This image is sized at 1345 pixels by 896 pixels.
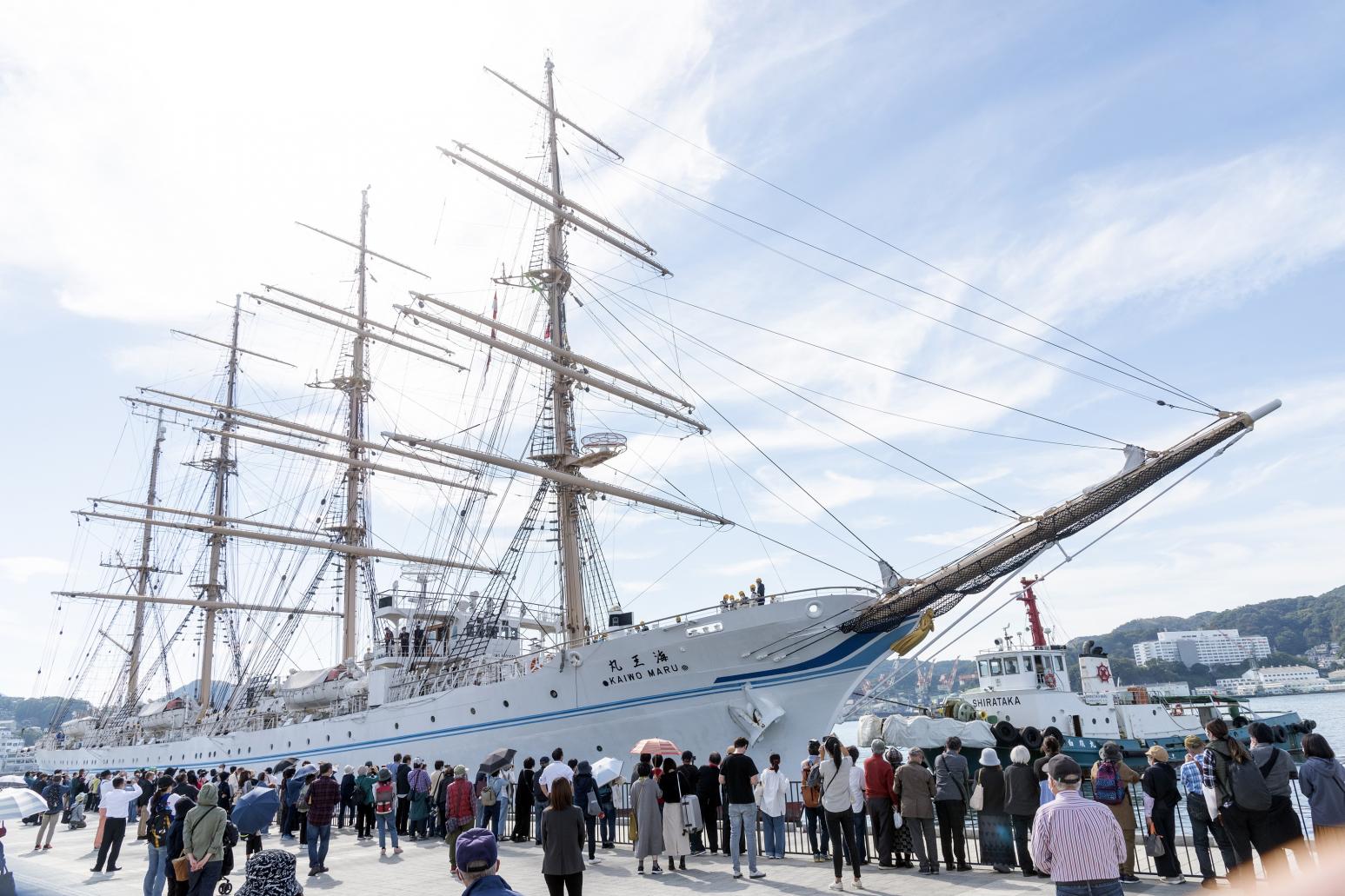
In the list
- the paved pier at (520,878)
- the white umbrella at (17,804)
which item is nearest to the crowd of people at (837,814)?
the paved pier at (520,878)

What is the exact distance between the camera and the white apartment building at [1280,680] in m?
128

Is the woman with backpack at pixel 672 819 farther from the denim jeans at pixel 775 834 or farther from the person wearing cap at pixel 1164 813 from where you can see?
the person wearing cap at pixel 1164 813

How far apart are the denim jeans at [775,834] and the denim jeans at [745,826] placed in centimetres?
60

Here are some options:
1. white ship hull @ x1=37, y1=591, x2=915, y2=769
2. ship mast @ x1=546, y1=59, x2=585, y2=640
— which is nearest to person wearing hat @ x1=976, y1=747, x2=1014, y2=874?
white ship hull @ x1=37, y1=591, x2=915, y2=769

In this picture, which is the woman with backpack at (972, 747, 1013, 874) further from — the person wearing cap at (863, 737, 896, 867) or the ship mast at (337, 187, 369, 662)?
the ship mast at (337, 187, 369, 662)

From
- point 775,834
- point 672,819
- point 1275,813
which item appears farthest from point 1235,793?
point 672,819

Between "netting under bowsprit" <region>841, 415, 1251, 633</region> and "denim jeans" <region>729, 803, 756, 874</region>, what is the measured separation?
26.8 feet

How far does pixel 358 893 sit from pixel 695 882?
4075 mm

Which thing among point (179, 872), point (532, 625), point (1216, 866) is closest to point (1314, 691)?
point (532, 625)

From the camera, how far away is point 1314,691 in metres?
133

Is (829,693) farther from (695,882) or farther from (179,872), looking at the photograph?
(179,872)

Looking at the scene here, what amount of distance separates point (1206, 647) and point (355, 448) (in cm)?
16527

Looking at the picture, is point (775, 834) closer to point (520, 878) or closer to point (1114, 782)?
point (520, 878)

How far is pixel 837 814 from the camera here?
906cm
